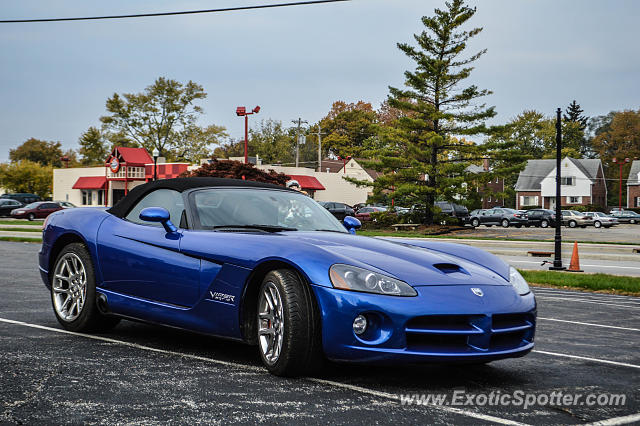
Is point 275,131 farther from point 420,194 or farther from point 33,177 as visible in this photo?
point 420,194

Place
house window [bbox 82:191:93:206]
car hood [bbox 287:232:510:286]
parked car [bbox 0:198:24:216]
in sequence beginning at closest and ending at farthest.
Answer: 1. car hood [bbox 287:232:510:286]
2. parked car [bbox 0:198:24:216]
3. house window [bbox 82:191:93:206]

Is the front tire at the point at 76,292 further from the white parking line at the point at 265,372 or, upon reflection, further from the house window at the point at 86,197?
the house window at the point at 86,197

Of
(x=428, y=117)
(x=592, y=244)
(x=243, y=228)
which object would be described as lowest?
(x=592, y=244)

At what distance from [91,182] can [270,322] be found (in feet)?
231

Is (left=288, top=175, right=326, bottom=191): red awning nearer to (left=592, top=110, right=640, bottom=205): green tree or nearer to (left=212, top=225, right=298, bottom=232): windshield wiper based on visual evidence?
(left=592, top=110, right=640, bottom=205): green tree

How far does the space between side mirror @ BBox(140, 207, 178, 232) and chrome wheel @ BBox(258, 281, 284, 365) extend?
3.85ft

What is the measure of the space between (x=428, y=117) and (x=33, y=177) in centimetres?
5486

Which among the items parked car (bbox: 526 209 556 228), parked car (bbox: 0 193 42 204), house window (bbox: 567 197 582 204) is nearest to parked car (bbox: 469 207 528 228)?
parked car (bbox: 526 209 556 228)

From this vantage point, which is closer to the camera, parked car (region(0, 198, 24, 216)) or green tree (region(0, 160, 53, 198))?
parked car (region(0, 198, 24, 216))

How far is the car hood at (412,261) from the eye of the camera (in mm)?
4598

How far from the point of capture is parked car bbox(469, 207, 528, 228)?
55562 mm

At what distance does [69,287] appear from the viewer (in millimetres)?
6512

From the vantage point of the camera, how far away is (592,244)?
94.3 feet

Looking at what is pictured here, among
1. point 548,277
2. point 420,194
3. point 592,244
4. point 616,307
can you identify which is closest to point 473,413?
point 616,307
